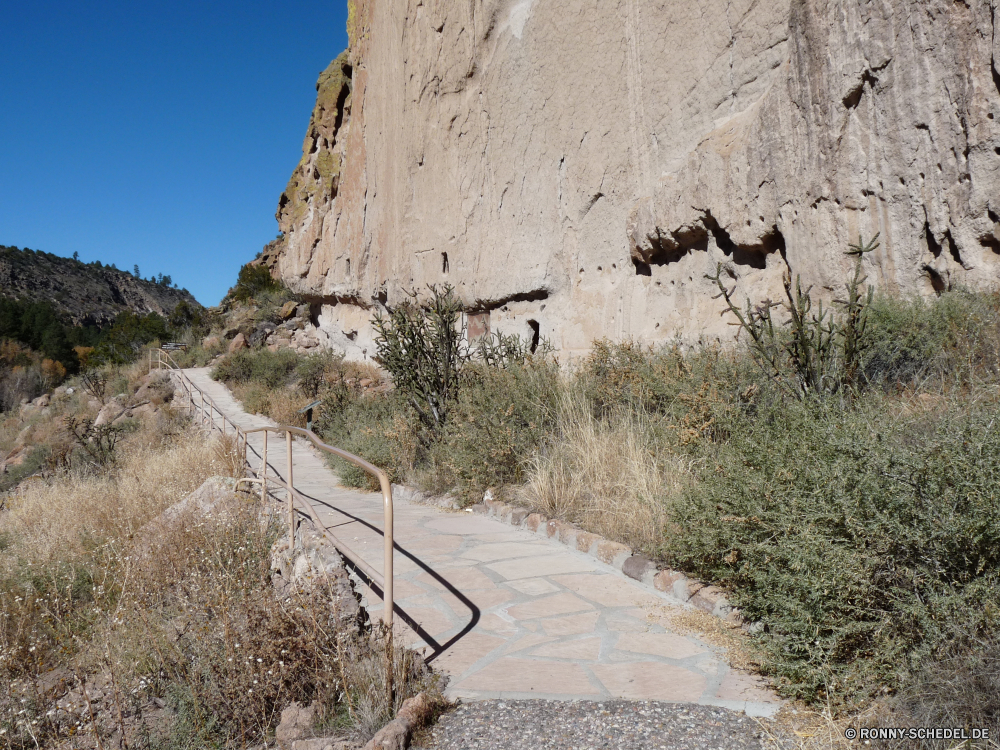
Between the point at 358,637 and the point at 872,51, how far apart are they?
690 cm

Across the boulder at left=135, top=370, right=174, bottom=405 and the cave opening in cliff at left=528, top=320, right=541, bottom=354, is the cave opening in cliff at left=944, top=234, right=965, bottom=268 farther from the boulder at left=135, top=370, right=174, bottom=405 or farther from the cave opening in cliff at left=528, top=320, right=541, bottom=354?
the boulder at left=135, top=370, right=174, bottom=405

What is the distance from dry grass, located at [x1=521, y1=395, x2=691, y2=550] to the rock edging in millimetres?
114

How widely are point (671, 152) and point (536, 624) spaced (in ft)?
24.5

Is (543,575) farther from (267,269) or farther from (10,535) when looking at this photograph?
(267,269)

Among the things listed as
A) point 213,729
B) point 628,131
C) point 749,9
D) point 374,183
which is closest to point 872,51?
point 749,9

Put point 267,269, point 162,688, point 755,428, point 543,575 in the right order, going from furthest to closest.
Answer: point 267,269
point 543,575
point 755,428
point 162,688

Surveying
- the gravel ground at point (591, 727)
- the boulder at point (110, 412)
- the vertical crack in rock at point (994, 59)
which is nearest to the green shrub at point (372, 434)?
the gravel ground at point (591, 727)

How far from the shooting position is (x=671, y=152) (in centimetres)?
920

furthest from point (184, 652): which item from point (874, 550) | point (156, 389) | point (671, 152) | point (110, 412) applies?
point (156, 389)

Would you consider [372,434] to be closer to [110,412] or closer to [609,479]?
[609,479]

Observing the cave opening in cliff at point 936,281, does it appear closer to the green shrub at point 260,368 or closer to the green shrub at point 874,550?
the green shrub at point 874,550

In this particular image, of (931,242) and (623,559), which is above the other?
(931,242)

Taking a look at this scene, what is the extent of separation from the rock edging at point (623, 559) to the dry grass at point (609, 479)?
0.37 feet

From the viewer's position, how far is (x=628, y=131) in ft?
32.1
